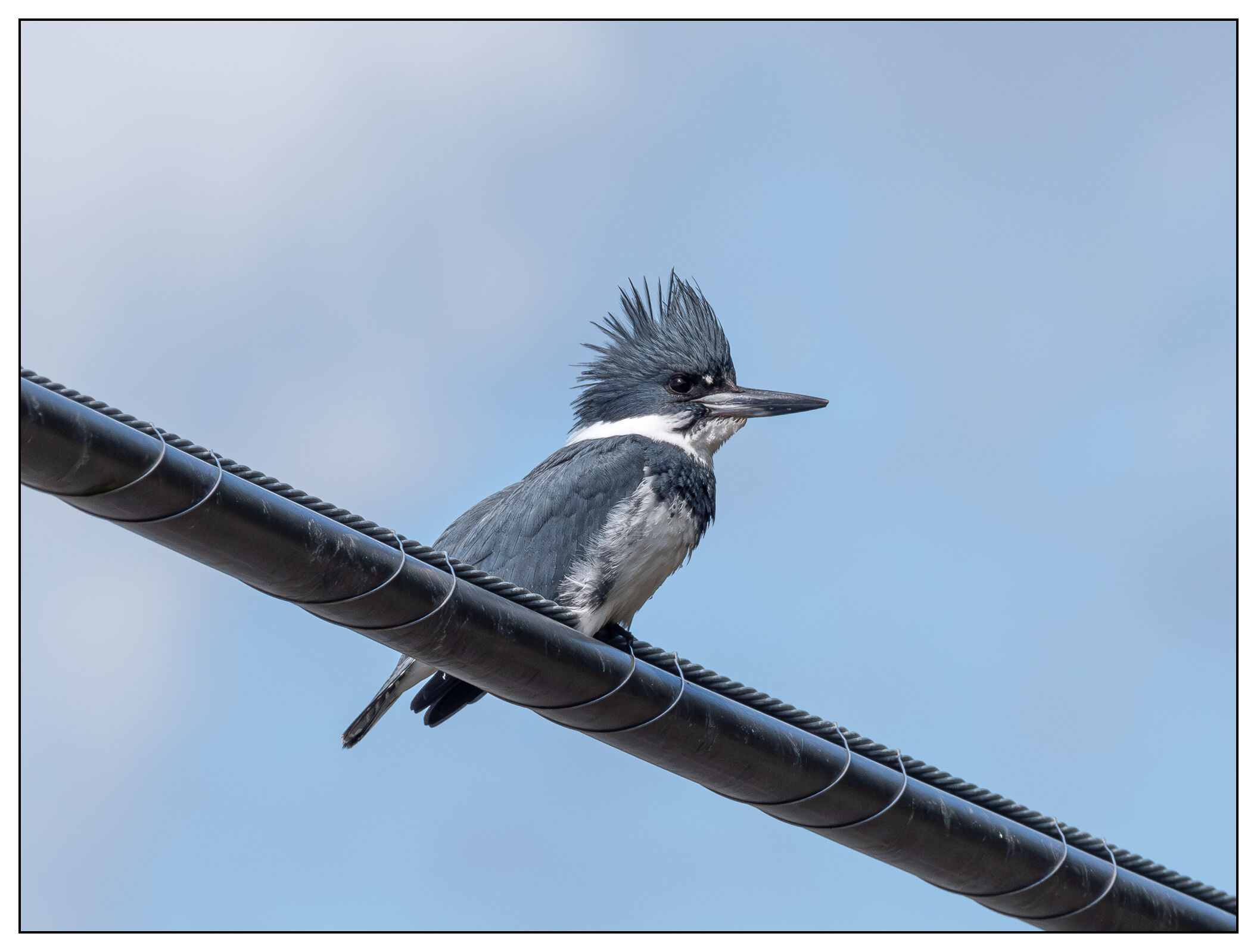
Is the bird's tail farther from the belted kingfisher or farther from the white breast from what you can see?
the white breast

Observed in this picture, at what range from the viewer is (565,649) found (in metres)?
3.34

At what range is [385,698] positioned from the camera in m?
4.98

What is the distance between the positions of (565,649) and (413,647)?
367mm

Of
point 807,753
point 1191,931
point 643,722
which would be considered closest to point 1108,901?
point 1191,931

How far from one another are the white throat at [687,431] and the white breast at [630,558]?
1.75 feet

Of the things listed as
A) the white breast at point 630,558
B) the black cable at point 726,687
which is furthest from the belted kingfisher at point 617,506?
the black cable at point 726,687

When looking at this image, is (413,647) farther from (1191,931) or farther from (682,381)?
(682,381)

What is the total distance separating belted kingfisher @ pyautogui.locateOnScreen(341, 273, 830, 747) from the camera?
196 inches

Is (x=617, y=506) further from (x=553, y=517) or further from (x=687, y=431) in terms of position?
(x=687, y=431)

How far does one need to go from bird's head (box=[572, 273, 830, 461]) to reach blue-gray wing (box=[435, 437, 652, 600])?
1.48 feet

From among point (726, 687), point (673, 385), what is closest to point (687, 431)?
point (673, 385)

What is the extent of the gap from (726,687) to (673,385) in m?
2.63

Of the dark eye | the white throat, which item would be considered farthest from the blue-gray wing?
the dark eye

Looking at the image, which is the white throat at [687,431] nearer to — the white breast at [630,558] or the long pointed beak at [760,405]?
the long pointed beak at [760,405]
